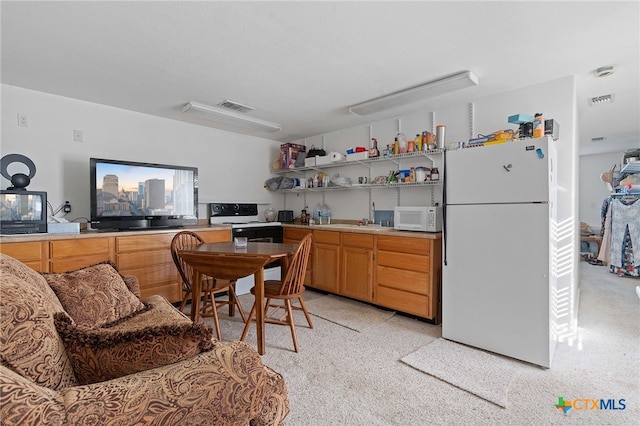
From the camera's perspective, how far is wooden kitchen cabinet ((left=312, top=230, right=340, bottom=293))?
375 cm

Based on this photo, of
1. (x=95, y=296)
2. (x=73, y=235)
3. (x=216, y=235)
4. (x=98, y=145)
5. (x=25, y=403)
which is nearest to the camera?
(x=25, y=403)

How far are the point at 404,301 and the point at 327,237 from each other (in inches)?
47.7

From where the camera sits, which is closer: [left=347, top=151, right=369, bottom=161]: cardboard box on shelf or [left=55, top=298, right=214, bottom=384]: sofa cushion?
[left=55, top=298, right=214, bottom=384]: sofa cushion

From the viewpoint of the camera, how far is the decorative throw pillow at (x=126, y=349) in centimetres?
92

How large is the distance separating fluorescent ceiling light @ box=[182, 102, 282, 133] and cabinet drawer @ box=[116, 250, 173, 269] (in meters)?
1.56

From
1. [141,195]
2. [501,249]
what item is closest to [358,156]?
[501,249]

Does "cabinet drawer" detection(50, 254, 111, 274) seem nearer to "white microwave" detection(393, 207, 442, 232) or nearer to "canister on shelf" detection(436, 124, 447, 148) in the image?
"white microwave" detection(393, 207, 442, 232)

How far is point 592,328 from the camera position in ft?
9.40

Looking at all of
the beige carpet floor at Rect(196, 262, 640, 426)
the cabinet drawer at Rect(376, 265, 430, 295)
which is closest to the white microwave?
the cabinet drawer at Rect(376, 265, 430, 295)

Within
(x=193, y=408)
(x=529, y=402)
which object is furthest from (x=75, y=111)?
(x=529, y=402)

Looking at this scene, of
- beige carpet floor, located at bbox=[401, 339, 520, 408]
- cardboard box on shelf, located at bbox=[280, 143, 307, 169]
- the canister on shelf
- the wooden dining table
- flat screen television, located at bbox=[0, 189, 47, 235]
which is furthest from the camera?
cardboard box on shelf, located at bbox=[280, 143, 307, 169]

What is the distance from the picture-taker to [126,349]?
3.03 feet

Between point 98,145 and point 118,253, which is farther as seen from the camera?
point 98,145

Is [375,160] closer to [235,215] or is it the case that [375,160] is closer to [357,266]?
[357,266]
